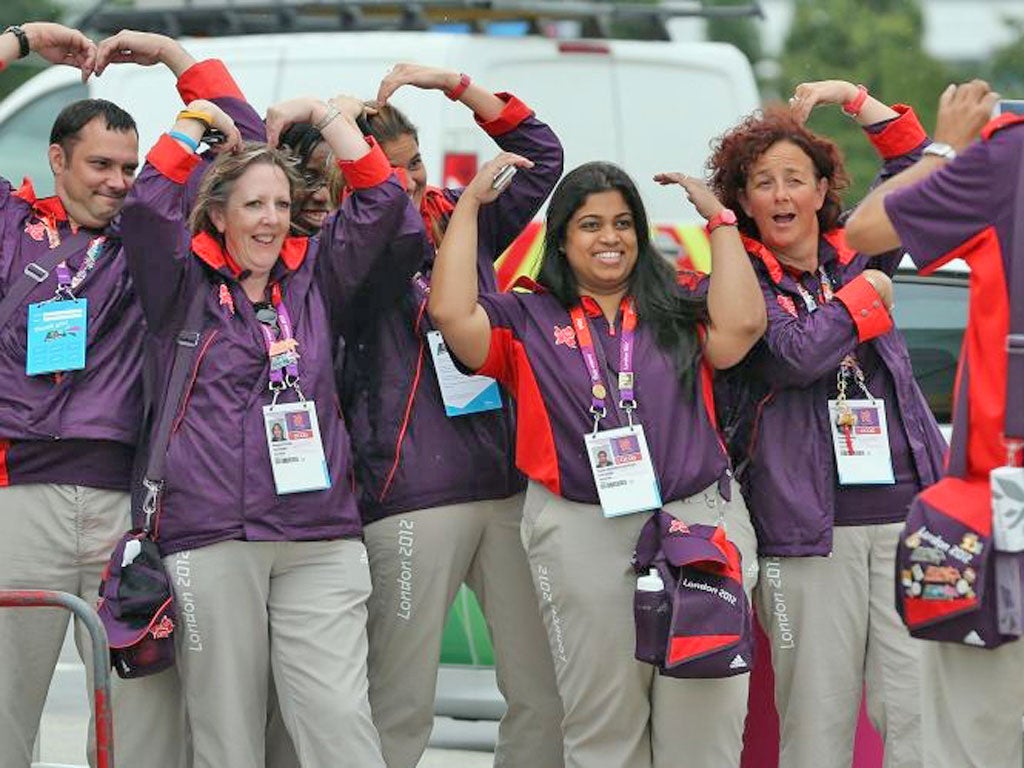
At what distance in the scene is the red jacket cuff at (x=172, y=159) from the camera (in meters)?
5.81

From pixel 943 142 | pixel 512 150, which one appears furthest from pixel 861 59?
pixel 943 142

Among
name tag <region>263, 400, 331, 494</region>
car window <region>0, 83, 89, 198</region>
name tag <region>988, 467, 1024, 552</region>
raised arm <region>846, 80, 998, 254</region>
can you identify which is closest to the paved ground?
name tag <region>263, 400, 331, 494</region>

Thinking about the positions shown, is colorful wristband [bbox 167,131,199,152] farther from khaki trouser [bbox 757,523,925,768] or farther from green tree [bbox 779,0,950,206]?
green tree [bbox 779,0,950,206]

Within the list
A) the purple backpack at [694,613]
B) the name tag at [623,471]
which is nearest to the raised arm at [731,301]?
the name tag at [623,471]

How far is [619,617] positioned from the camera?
5.84 m

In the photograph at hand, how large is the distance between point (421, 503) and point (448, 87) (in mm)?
1196

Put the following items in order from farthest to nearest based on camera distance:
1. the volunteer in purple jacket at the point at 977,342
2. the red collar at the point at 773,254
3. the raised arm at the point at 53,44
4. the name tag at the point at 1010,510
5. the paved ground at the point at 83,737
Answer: the paved ground at the point at 83,737 → the raised arm at the point at 53,44 → the red collar at the point at 773,254 → the volunteer in purple jacket at the point at 977,342 → the name tag at the point at 1010,510

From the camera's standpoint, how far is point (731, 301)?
588 cm

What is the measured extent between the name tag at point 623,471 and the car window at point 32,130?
5.69 meters

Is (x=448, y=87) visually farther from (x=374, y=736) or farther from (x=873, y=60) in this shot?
(x=873, y=60)

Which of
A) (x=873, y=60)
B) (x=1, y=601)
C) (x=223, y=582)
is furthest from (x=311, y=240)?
(x=873, y=60)

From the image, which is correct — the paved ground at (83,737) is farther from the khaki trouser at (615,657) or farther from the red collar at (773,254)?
the red collar at (773,254)

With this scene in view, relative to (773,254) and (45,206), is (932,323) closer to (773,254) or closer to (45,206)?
(773,254)

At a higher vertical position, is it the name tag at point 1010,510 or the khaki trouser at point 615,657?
the name tag at point 1010,510
